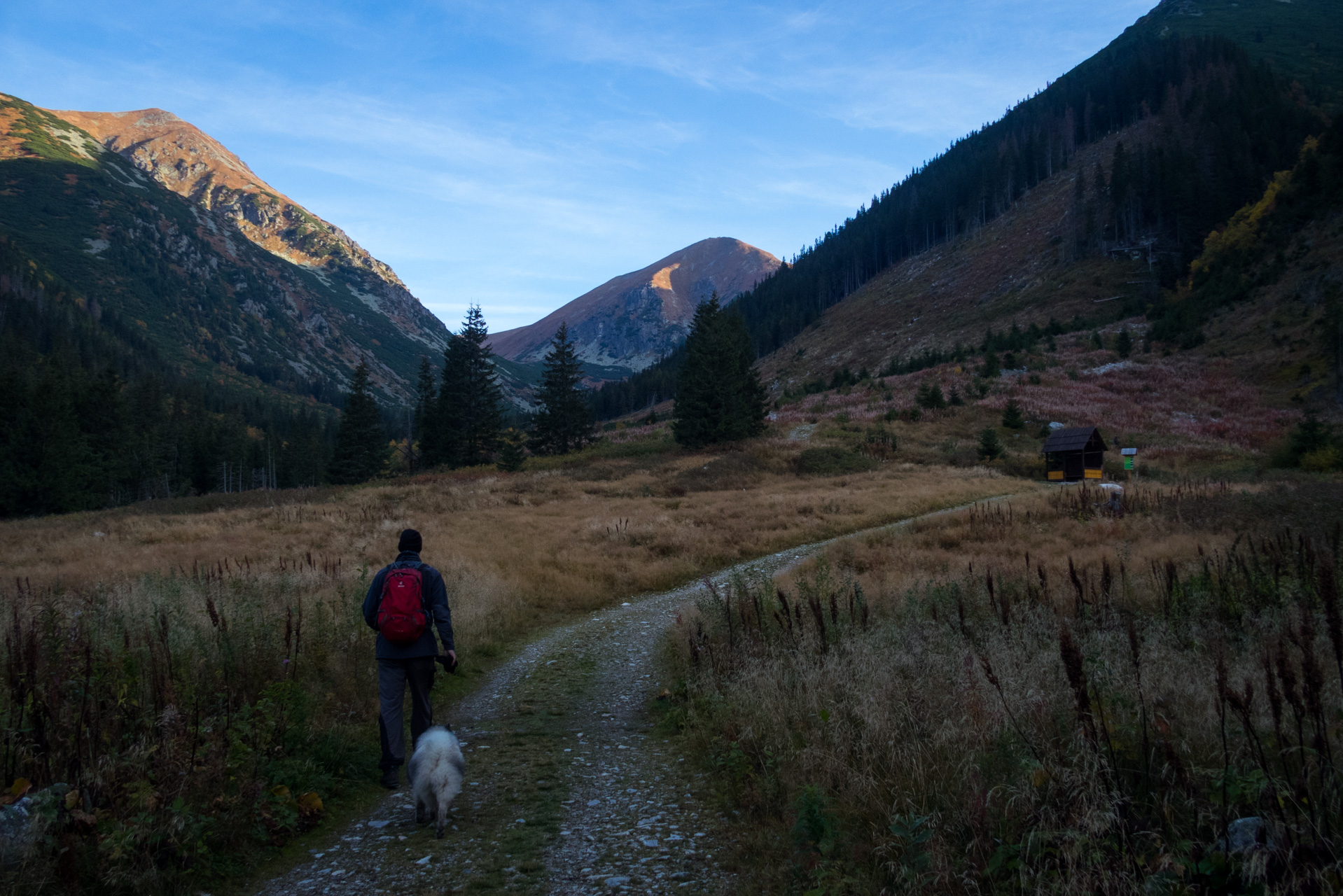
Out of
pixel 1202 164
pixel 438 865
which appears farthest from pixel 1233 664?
pixel 1202 164

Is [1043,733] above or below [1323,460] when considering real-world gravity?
above

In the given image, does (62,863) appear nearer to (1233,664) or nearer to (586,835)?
(586,835)

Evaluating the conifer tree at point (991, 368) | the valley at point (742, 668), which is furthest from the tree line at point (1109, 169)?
the valley at point (742, 668)

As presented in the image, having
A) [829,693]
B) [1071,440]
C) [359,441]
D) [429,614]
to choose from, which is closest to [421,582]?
[429,614]

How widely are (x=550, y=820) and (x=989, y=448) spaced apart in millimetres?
34220

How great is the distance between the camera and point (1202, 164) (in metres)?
82.2

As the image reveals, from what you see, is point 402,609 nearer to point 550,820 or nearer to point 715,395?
point 550,820

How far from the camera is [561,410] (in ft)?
164

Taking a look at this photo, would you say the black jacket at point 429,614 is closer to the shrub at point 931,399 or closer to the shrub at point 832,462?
the shrub at point 832,462

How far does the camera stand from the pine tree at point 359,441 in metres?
56.7

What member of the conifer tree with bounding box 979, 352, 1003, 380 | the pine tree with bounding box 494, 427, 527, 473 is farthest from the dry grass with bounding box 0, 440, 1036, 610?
the conifer tree with bounding box 979, 352, 1003, 380

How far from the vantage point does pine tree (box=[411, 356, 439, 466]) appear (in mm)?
53031

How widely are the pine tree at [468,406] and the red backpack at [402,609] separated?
44272mm

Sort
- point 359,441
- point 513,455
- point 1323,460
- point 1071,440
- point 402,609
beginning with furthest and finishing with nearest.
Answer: point 359,441
point 513,455
point 1071,440
point 1323,460
point 402,609
